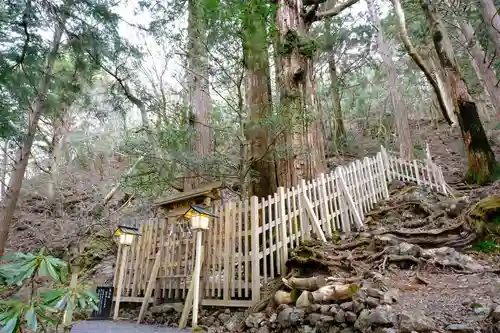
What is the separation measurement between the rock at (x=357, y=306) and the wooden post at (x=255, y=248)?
1.39m

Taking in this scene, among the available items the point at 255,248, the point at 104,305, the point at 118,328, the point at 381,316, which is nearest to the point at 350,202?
the point at 255,248

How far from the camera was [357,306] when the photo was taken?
277cm

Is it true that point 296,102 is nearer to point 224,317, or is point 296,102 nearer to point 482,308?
point 224,317

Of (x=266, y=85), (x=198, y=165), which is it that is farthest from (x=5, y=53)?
(x=266, y=85)

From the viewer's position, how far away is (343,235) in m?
5.19

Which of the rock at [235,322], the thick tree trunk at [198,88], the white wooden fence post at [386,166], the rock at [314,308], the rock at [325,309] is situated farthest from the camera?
the white wooden fence post at [386,166]

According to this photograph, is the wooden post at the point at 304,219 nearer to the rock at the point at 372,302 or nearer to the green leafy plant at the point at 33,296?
the rock at the point at 372,302

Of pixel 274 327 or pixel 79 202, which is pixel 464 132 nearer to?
pixel 274 327

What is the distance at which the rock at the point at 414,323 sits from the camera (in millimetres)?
2277

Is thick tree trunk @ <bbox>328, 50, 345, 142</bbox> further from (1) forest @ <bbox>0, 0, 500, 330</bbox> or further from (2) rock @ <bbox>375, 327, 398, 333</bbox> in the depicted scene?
(2) rock @ <bbox>375, 327, 398, 333</bbox>

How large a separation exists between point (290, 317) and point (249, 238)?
129cm

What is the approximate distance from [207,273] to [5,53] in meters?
4.35

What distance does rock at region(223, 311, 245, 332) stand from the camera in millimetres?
3668

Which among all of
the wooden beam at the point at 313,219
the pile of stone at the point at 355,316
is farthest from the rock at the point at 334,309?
the wooden beam at the point at 313,219
